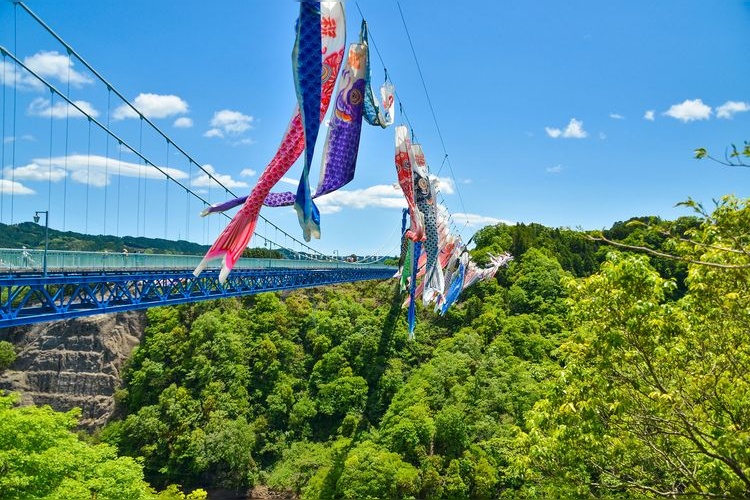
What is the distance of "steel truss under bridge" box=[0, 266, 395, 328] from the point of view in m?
10.4

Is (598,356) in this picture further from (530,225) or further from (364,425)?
(530,225)

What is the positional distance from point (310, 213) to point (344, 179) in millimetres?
1184

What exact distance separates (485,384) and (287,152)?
15699 mm

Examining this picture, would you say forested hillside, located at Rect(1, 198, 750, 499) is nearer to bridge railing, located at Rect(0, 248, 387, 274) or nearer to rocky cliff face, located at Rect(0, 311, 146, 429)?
rocky cliff face, located at Rect(0, 311, 146, 429)

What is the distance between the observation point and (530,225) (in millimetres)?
39031

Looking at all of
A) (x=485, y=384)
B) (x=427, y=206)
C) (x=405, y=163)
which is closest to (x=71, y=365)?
(x=485, y=384)

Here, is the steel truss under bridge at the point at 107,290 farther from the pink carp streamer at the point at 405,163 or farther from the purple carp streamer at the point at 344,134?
the pink carp streamer at the point at 405,163

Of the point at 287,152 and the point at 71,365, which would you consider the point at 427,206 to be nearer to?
the point at 287,152

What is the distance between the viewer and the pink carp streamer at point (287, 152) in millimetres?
6375

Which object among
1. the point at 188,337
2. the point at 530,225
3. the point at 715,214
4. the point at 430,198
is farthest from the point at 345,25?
the point at 530,225

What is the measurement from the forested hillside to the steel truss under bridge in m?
5.24

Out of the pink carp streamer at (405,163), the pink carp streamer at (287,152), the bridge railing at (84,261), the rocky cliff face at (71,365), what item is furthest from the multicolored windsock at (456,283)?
the rocky cliff face at (71,365)

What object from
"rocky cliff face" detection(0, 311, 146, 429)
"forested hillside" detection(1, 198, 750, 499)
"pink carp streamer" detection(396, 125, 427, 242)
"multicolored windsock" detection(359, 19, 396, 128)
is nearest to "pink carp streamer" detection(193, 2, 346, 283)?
"multicolored windsock" detection(359, 19, 396, 128)

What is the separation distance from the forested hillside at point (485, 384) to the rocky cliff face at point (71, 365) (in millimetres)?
1132
